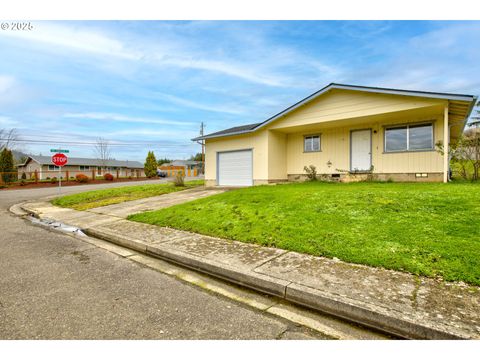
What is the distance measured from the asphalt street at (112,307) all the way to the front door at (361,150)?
412 inches

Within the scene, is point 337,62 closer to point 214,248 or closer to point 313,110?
point 313,110

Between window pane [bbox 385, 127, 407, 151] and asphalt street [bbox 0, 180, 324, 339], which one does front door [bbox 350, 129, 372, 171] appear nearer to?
window pane [bbox 385, 127, 407, 151]

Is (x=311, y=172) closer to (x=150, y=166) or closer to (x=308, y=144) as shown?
(x=308, y=144)

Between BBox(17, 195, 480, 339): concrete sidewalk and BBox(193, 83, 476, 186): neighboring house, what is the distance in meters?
Answer: 8.36

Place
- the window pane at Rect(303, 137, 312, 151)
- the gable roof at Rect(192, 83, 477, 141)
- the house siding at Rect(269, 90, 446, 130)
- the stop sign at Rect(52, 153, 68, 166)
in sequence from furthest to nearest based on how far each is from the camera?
the stop sign at Rect(52, 153, 68, 166), the window pane at Rect(303, 137, 312, 151), the house siding at Rect(269, 90, 446, 130), the gable roof at Rect(192, 83, 477, 141)

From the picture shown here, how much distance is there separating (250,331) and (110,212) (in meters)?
7.80

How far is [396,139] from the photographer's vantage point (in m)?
10.7

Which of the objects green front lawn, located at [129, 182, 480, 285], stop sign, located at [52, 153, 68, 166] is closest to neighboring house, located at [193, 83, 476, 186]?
green front lawn, located at [129, 182, 480, 285]

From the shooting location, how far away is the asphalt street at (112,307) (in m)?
2.21

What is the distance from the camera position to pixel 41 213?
30.3 feet

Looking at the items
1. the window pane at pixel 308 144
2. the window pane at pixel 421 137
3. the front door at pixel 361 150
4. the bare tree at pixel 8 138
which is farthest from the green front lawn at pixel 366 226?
the bare tree at pixel 8 138

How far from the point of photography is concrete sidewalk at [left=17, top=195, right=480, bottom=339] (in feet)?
7.07

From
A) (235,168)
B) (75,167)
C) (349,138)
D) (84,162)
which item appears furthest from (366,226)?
(84,162)
